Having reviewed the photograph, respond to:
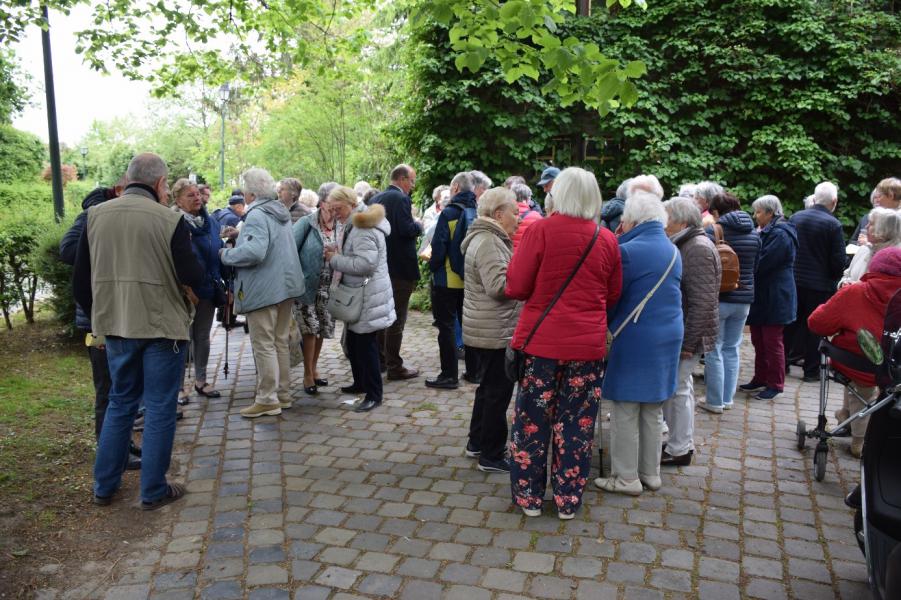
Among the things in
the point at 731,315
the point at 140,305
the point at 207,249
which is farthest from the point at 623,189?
the point at 140,305

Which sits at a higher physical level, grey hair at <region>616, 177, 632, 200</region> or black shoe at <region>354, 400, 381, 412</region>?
grey hair at <region>616, 177, 632, 200</region>

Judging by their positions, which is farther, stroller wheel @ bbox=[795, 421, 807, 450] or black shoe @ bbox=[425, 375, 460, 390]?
black shoe @ bbox=[425, 375, 460, 390]

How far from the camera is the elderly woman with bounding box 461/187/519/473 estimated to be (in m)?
4.66

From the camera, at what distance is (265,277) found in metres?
5.90

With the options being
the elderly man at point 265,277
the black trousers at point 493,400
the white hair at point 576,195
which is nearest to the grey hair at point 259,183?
the elderly man at point 265,277

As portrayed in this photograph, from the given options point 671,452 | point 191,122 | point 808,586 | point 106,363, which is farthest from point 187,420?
point 191,122

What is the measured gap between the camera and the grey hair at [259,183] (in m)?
5.84

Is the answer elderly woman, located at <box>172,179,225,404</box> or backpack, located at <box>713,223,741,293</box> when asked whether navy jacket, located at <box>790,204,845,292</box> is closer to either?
backpack, located at <box>713,223,741,293</box>

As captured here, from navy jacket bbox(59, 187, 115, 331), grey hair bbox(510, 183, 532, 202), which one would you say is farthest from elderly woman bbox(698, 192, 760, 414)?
navy jacket bbox(59, 187, 115, 331)

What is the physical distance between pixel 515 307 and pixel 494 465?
116 centimetres

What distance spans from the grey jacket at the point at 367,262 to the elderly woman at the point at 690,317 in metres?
2.49

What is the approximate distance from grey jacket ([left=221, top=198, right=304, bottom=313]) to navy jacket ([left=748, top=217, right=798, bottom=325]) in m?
4.41

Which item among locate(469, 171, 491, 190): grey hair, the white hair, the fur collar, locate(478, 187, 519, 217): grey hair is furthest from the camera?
locate(469, 171, 491, 190): grey hair

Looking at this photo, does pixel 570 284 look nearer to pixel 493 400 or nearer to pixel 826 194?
pixel 493 400
